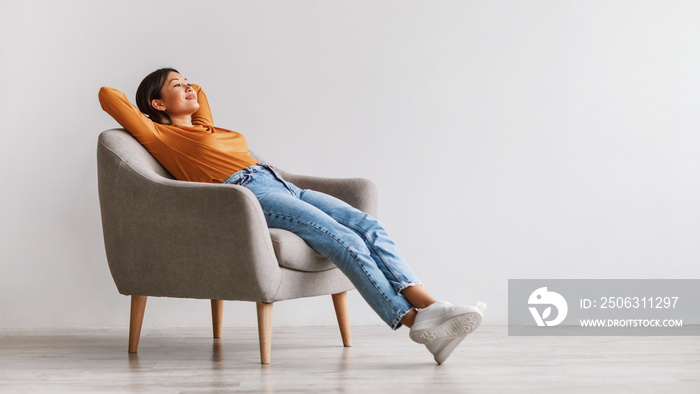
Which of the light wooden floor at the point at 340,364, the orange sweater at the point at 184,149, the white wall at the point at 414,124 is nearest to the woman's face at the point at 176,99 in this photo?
the orange sweater at the point at 184,149

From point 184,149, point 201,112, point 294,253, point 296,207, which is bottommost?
point 294,253

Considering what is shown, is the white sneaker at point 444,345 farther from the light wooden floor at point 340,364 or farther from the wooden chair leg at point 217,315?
the wooden chair leg at point 217,315

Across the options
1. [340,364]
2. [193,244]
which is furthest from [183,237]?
[340,364]

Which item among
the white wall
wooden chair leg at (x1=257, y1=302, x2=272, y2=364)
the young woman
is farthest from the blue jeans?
the white wall

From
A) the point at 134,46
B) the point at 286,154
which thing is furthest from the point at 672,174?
the point at 134,46

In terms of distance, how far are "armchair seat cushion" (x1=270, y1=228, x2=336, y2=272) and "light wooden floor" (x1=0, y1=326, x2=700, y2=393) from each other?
11.8 inches

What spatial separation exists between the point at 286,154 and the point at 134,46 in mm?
811

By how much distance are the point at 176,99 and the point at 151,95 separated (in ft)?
0.29

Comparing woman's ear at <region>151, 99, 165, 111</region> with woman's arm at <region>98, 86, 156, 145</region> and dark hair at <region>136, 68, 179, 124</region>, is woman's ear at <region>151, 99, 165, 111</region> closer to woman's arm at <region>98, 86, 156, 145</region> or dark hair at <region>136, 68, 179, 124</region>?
dark hair at <region>136, 68, 179, 124</region>

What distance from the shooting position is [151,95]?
8.18ft

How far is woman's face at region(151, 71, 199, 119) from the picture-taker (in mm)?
2500

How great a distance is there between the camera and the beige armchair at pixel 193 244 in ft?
6.55

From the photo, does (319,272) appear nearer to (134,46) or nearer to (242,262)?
(242,262)

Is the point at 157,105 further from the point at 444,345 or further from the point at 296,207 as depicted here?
the point at 444,345
